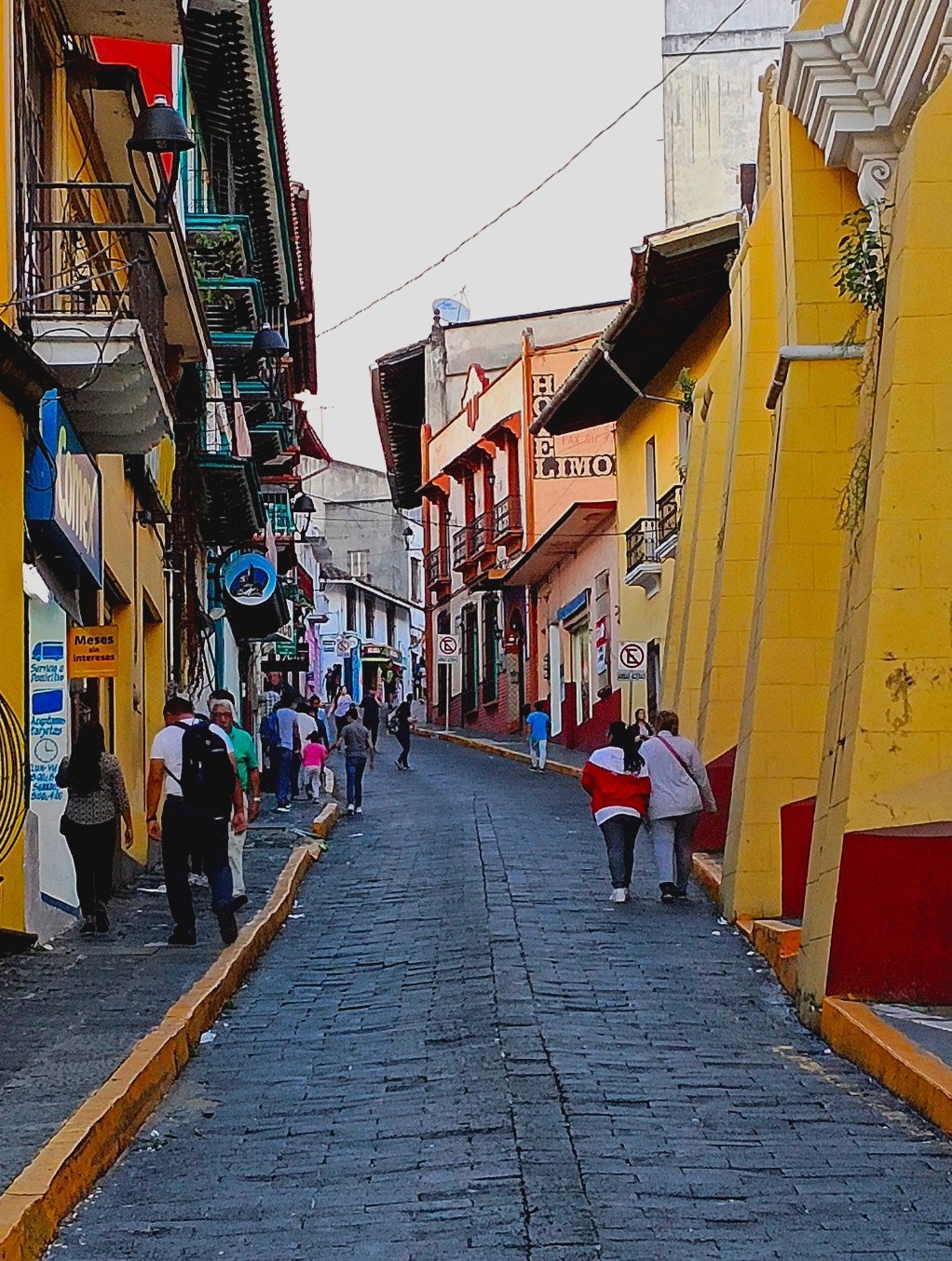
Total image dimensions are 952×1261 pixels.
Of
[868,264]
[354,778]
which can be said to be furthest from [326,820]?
[868,264]

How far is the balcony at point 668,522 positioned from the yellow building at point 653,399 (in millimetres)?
31

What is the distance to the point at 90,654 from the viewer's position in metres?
13.7

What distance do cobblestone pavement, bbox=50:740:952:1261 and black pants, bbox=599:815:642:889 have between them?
69 centimetres

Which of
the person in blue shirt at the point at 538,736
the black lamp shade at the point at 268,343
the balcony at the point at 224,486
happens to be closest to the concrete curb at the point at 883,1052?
the black lamp shade at the point at 268,343

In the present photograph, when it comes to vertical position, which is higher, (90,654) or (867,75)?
(867,75)

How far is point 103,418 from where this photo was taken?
14.8 meters

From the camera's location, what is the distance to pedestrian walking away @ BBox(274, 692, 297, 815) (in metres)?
26.8

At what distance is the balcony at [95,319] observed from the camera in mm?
13203

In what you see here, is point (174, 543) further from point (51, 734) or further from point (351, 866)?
point (51, 734)

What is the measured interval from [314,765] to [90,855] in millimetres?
14720

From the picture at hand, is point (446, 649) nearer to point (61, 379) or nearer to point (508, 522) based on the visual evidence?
point (508, 522)

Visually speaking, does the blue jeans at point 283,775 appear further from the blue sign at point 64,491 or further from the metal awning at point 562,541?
the blue sign at point 64,491

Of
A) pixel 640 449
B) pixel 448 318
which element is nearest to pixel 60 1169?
pixel 640 449

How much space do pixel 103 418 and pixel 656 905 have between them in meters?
5.79
